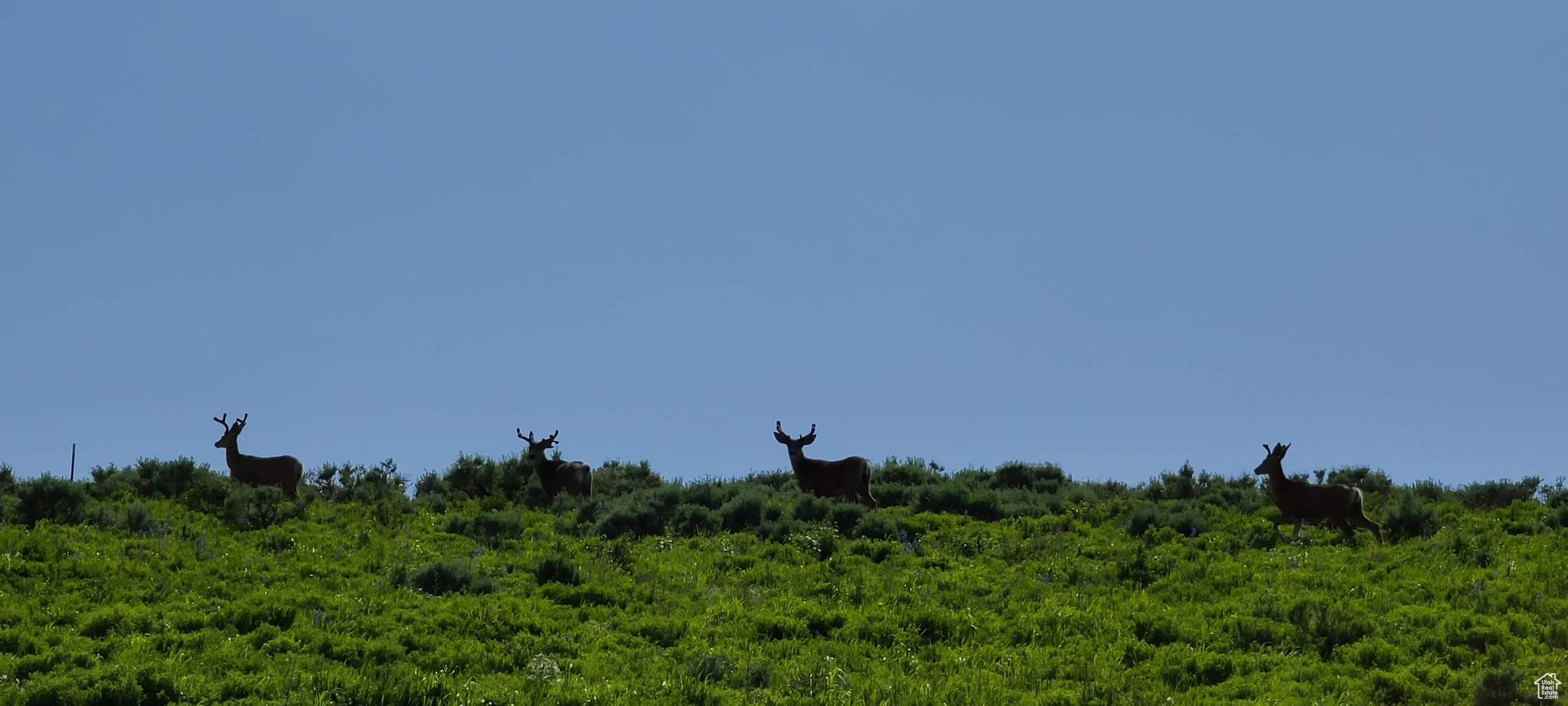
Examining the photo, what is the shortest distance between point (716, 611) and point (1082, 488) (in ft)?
42.3

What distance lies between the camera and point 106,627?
47.3ft

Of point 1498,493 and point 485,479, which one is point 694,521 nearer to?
point 485,479

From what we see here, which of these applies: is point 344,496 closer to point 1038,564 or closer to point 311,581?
point 311,581

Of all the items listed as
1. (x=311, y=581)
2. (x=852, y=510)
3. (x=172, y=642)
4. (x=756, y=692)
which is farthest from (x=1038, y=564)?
(x=172, y=642)

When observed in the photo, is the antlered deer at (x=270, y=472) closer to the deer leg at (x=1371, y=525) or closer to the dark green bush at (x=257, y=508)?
the dark green bush at (x=257, y=508)

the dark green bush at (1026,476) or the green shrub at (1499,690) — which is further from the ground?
the dark green bush at (1026,476)

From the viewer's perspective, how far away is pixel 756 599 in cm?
1700

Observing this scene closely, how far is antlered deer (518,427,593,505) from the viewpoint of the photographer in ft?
88.0

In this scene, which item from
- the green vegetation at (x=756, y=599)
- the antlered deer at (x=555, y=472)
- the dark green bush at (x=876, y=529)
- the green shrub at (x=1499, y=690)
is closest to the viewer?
the green shrub at (x=1499, y=690)

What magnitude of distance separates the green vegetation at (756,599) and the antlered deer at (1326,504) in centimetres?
39

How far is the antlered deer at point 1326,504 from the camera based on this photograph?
2145 cm

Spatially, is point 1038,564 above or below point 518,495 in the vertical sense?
below

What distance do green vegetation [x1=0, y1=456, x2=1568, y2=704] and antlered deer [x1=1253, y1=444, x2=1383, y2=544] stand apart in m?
0.39

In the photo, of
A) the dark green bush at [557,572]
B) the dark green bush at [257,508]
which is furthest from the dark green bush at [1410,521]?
the dark green bush at [257,508]
